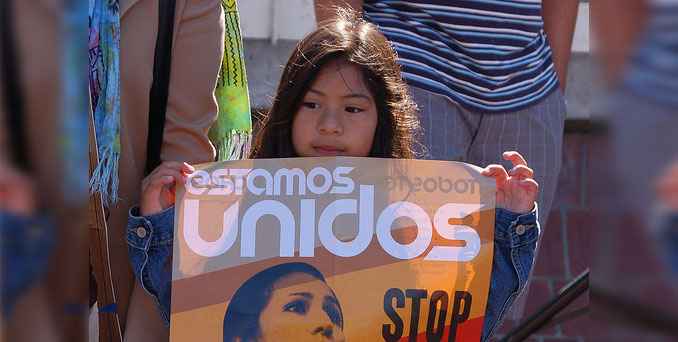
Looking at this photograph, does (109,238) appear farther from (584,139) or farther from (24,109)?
(584,139)

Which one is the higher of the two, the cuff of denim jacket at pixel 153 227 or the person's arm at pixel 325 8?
the person's arm at pixel 325 8

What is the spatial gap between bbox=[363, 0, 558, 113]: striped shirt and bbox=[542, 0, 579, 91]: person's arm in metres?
0.22

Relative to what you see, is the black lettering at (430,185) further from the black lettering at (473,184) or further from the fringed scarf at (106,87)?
the fringed scarf at (106,87)

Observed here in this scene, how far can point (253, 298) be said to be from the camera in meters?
1.67

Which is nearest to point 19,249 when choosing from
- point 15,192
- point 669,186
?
point 15,192

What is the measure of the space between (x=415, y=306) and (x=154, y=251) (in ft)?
1.53

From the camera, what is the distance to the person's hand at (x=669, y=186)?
32 cm

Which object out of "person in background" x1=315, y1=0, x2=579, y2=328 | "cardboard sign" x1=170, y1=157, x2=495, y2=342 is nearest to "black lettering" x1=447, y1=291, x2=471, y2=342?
"cardboard sign" x1=170, y1=157, x2=495, y2=342

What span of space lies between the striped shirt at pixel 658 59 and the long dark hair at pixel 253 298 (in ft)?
4.50

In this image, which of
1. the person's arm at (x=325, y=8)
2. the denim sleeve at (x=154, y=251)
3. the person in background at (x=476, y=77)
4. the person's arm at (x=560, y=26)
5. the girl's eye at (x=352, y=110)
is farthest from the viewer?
the person's arm at (x=560, y=26)

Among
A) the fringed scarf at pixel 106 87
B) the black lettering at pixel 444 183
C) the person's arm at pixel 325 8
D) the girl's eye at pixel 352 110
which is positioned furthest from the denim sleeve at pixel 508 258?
the person's arm at pixel 325 8

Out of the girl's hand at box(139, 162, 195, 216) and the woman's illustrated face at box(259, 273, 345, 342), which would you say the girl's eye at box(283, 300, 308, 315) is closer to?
the woman's illustrated face at box(259, 273, 345, 342)

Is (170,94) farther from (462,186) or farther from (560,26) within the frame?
(560,26)

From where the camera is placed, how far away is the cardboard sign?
65.7 inches
